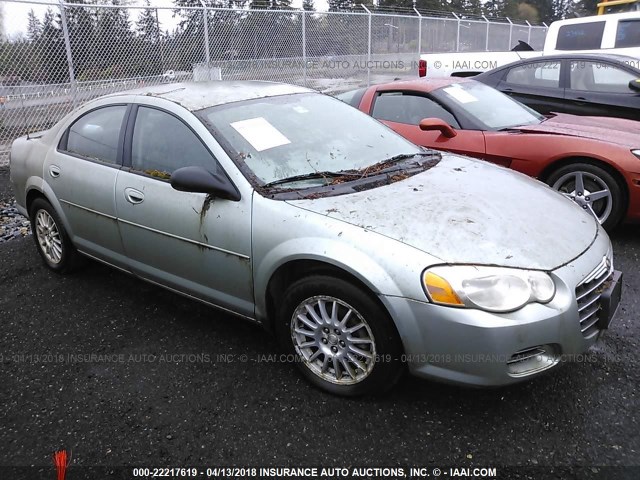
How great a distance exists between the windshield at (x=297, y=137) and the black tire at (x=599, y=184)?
1712mm

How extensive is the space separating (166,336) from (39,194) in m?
1.73

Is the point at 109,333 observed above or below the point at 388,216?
below

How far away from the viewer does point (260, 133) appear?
3.02 meters

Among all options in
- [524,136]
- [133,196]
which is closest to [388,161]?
[133,196]

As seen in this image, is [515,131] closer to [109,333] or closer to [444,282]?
[444,282]

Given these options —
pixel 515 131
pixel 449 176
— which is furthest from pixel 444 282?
pixel 515 131

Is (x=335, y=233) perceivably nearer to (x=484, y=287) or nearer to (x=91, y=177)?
(x=484, y=287)

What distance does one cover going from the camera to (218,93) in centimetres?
335

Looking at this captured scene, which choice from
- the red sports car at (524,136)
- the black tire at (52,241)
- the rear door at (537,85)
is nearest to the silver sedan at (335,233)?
the black tire at (52,241)

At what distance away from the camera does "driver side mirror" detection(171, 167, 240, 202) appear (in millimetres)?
2711

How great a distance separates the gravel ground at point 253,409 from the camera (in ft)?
7.47

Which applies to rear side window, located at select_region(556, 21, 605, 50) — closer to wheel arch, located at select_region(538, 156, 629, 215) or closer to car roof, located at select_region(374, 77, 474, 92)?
car roof, located at select_region(374, 77, 474, 92)

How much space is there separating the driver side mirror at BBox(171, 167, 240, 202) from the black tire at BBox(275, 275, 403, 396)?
60cm

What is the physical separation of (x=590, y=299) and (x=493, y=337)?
60cm
